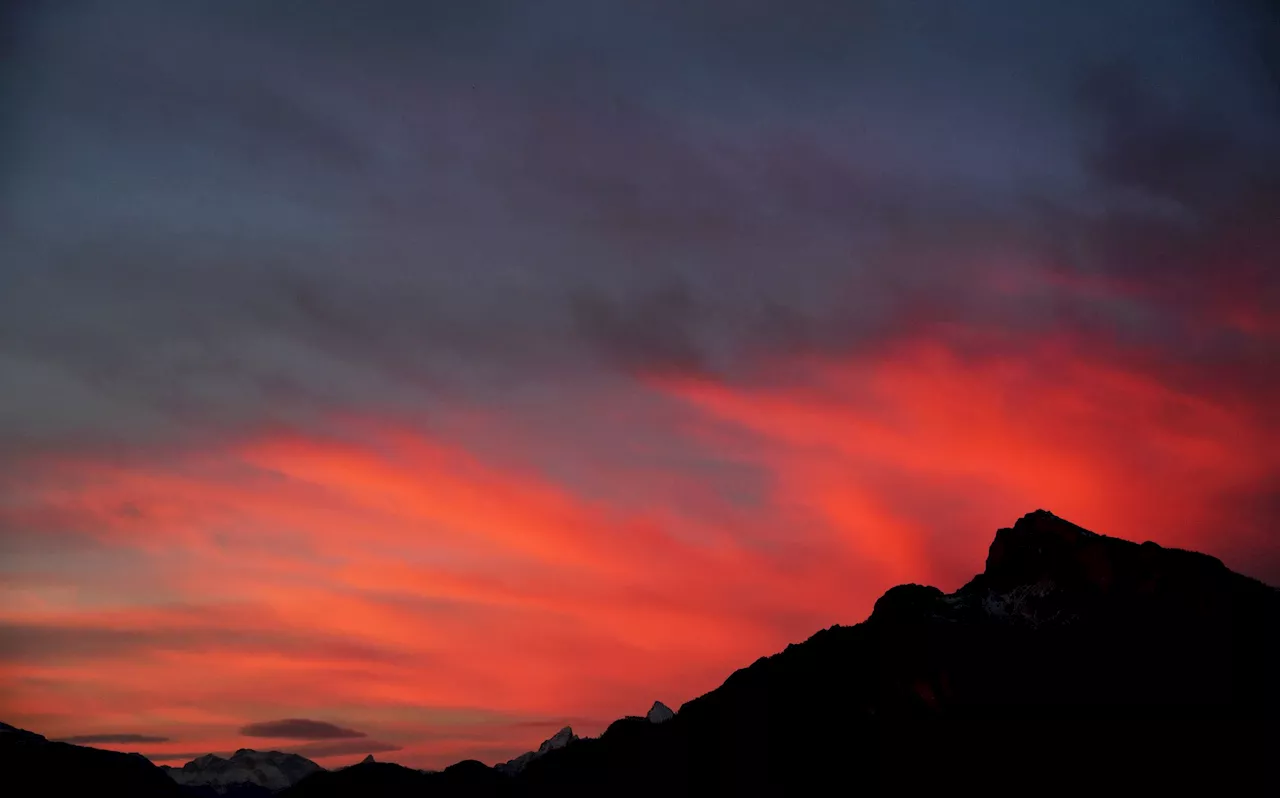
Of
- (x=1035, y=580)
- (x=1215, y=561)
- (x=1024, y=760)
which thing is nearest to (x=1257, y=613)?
(x=1215, y=561)

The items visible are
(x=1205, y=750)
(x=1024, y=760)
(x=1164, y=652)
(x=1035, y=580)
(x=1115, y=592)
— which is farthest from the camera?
(x=1035, y=580)

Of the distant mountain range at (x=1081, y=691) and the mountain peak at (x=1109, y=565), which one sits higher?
the mountain peak at (x=1109, y=565)

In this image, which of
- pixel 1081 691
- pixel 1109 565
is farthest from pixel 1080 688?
pixel 1109 565

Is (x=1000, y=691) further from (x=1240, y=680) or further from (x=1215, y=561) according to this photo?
Result: (x=1215, y=561)

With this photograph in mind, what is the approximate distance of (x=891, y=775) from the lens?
575 ft

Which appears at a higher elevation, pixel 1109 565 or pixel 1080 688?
pixel 1109 565

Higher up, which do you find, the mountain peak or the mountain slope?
the mountain peak

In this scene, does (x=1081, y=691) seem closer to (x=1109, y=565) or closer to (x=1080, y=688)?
(x=1080, y=688)

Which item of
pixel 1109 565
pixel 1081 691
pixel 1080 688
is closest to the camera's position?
pixel 1081 691

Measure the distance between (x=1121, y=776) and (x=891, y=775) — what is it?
39.3 m

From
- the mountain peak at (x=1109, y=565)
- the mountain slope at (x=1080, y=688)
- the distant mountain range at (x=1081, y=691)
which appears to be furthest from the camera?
the mountain peak at (x=1109, y=565)

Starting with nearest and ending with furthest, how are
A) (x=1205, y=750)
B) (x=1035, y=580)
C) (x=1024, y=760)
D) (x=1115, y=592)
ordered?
(x=1205, y=750), (x=1024, y=760), (x=1115, y=592), (x=1035, y=580)

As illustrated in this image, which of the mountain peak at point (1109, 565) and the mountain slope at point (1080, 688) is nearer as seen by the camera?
the mountain slope at point (1080, 688)

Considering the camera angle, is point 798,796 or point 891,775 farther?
point 798,796
